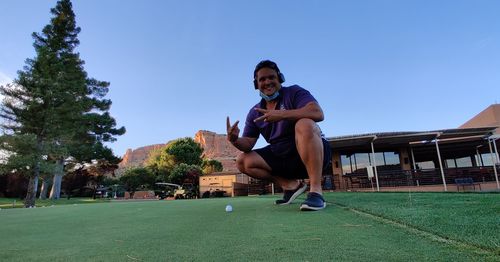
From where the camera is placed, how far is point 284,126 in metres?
2.50

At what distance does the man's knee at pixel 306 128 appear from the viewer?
216 cm

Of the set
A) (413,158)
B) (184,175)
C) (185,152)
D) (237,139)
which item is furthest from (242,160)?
(185,152)

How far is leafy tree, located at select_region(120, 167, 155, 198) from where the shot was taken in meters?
30.6

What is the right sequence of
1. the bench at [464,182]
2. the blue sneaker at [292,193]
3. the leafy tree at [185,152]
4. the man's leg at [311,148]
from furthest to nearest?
the leafy tree at [185,152]
the bench at [464,182]
the blue sneaker at [292,193]
the man's leg at [311,148]

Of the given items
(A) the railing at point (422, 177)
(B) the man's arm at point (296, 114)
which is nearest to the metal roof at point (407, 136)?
(A) the railing at point (422, 177)

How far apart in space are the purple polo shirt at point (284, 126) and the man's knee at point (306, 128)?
0.17 metres

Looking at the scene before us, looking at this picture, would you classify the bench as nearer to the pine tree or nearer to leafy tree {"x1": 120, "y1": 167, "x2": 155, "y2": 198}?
the pine tree

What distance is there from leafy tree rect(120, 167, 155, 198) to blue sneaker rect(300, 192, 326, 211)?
3128cm

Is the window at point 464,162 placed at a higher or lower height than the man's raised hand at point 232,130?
higher

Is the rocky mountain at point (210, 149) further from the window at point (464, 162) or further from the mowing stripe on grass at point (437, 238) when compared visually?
the mowing stripe on grass at point (437, 238)

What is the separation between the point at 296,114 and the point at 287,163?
0.66 meters

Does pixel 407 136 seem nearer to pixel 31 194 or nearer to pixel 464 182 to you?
pixel 464 182

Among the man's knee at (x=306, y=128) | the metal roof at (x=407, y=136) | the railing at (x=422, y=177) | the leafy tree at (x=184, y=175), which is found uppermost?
the metal roof at (x=407, y=136)

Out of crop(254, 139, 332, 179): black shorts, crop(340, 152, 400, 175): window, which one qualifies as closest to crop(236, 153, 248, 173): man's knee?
crop(254, 139, 332, 179): black shorts
